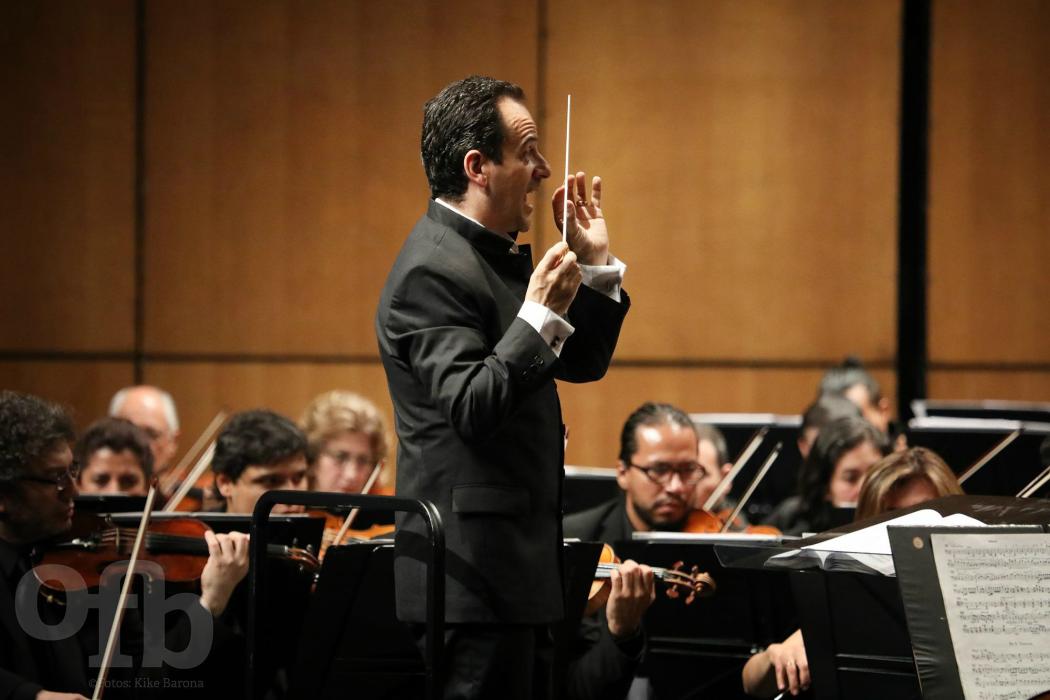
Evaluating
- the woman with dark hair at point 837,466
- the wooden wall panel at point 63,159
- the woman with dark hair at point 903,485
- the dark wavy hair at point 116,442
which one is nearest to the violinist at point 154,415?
the dark wavy hair at point 116,442

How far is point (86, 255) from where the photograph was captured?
5.54m

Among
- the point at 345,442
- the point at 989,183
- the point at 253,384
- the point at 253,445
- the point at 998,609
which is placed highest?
the point at 989,183

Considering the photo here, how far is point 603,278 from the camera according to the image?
1.88 metres

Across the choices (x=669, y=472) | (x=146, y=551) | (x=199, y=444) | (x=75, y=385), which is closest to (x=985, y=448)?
(x=669, y=472)

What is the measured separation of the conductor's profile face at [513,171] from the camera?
1801mm

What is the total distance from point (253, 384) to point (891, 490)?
3490 mm

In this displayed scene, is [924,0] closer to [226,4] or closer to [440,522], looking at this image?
[226,4]

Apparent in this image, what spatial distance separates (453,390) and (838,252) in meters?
4.13

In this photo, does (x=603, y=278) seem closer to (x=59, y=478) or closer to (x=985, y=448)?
(x=59, y=478)

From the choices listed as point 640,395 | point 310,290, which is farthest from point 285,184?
point 640,395

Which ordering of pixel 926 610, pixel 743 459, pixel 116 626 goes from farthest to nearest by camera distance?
pixel 743 459, pixel 116 626, pixel 926 610

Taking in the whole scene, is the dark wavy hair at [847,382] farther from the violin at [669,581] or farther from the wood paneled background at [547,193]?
the violin at [669,581]

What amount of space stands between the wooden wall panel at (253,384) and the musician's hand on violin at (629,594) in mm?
3083

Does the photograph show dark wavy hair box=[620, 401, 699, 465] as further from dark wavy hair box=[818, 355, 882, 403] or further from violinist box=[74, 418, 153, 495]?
dark wavy hair box=[818, 355, 882, 403]
